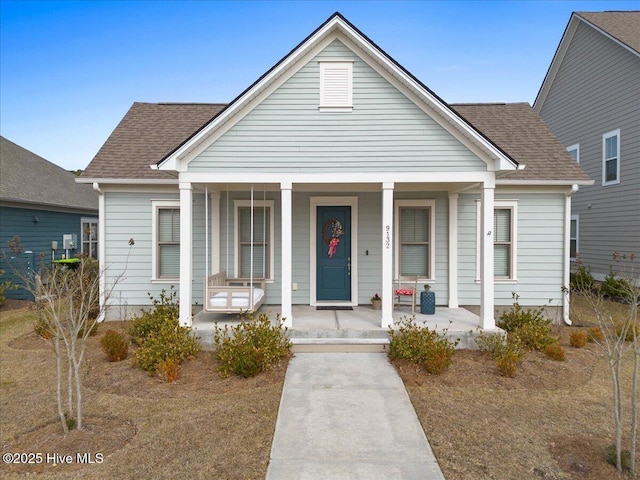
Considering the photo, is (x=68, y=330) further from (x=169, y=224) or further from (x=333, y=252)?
(x=333, y=252)

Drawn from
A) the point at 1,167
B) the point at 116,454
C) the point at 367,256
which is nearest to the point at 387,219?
the point at 367,256

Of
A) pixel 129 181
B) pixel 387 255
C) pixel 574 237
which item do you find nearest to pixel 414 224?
pixel 387 255

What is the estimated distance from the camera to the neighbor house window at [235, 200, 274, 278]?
9734 mm

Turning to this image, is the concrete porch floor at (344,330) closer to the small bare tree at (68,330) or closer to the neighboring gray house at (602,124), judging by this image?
the small bare tree at (68,330)

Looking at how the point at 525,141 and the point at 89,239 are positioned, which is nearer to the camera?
the point at 525,141

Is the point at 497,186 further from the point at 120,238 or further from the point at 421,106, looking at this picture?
the point at 120,238

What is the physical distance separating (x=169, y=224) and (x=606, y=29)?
16.0 m

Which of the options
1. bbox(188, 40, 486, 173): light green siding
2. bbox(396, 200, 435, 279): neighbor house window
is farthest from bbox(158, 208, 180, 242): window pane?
bbox(396, 200, 435, 279): neighbor house window

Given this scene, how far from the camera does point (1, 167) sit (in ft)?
49.2

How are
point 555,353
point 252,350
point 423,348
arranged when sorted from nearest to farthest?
point 252,350 → point 423,348 → point 555,353

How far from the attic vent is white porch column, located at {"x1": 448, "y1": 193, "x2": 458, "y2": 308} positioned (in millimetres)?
3652

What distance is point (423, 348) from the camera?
6.47 metres

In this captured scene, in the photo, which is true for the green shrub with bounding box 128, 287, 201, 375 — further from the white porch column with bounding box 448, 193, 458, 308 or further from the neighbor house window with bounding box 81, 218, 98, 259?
the neighbor house window with bounding box 81, 218, 98, 259

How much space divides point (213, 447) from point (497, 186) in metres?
8.46
